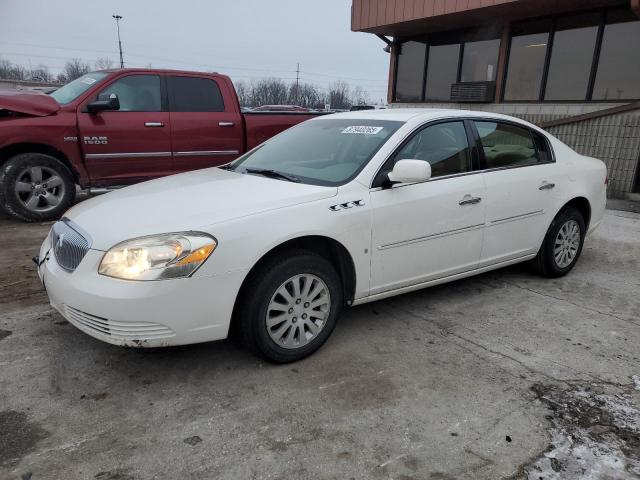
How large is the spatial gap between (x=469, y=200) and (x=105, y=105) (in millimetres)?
4681

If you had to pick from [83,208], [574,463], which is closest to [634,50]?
[574,463]

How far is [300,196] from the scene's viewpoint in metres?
3.04

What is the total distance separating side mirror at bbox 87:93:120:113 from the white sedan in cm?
286

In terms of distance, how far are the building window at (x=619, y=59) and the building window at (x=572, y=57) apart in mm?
213

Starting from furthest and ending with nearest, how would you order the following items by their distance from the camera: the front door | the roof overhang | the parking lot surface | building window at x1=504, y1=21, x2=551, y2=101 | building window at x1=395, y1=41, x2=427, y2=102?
building window at x1=395, y1=41, x2=427, y2=102
building window at x1=504, y1=21, x2=551, y2=101
the roof overhang
the front door
the parking lot surface

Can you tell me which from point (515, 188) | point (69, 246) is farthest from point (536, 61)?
point (69, 246)

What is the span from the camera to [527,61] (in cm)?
1053

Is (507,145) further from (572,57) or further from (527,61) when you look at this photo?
(527,61)

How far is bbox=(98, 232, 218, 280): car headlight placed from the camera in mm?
2582

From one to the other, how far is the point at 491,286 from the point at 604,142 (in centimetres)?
608

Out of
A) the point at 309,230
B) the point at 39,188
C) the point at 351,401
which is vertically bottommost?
the point at 351,401

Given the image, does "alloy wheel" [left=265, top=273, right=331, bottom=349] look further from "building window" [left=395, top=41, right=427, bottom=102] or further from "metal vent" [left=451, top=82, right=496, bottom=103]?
"building window" [left=395, top=41, right=427, bottom=102]

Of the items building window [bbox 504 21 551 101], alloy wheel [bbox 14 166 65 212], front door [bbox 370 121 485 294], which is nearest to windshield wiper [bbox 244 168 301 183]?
front door [bbox 370 121 485 294]

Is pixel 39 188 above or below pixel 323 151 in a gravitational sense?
below
